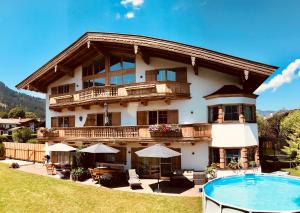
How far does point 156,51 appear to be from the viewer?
24.0m

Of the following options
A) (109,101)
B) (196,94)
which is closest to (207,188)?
(196,94)

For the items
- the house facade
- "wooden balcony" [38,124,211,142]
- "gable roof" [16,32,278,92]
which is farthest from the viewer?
the house facade

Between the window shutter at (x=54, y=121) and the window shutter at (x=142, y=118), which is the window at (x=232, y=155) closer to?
the window shutter at (x=142, y=118)

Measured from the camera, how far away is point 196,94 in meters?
23.1

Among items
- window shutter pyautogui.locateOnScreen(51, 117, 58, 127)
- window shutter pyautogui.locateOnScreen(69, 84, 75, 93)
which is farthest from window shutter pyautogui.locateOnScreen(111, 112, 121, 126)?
window shutter pyautogui.locateOnScreen(51, 117, 58, 127)

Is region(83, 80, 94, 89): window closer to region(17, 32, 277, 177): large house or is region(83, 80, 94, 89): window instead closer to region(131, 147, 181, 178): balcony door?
region(17, 32, 277, 177): large house

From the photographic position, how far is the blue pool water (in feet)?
47.9

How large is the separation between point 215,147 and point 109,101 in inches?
407

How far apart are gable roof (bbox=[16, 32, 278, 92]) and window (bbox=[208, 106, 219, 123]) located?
135 inches

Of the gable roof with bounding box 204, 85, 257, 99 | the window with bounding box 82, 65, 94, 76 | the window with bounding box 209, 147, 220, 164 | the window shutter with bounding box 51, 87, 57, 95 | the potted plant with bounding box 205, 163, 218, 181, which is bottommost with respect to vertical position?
the potted plant with bounding box 205, 163, 218, 181

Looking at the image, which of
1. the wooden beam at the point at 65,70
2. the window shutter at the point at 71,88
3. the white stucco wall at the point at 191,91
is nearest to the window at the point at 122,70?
the white stucco wall at the point at 191,91

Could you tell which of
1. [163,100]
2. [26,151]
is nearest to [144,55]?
[163,100]

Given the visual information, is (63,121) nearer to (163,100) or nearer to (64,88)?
(64,88)

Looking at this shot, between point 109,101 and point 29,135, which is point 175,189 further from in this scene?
point 29,135
